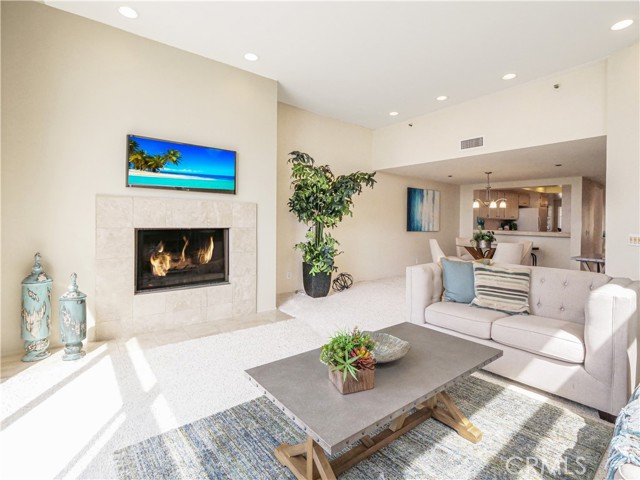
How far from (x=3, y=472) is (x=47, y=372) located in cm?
118

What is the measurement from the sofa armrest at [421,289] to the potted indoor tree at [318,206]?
1.96 metres

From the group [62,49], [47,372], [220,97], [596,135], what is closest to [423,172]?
[596,135]

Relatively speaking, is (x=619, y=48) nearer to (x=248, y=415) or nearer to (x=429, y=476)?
(x=429, y=476)

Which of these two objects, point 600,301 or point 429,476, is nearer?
point 429,476

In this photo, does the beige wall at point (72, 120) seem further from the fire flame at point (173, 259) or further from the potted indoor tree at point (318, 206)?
the potted indoor tree at point (318, 206)

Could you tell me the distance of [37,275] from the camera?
2.80 meters

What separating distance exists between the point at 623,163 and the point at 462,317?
8.65 ft

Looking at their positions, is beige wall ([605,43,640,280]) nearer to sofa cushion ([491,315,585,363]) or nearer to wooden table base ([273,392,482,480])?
sofa cushion ([491,315,585,363])

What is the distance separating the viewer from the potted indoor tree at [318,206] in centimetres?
485

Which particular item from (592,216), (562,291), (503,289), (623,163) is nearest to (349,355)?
(503,289)

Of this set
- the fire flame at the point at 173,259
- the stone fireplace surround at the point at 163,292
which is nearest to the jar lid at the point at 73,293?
the stone fireplace surround at the point at 163,292

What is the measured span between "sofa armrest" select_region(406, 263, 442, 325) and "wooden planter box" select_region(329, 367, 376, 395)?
1745 millimetres

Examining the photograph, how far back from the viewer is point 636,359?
199 centimetres

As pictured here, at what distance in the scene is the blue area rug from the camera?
5.06ft
